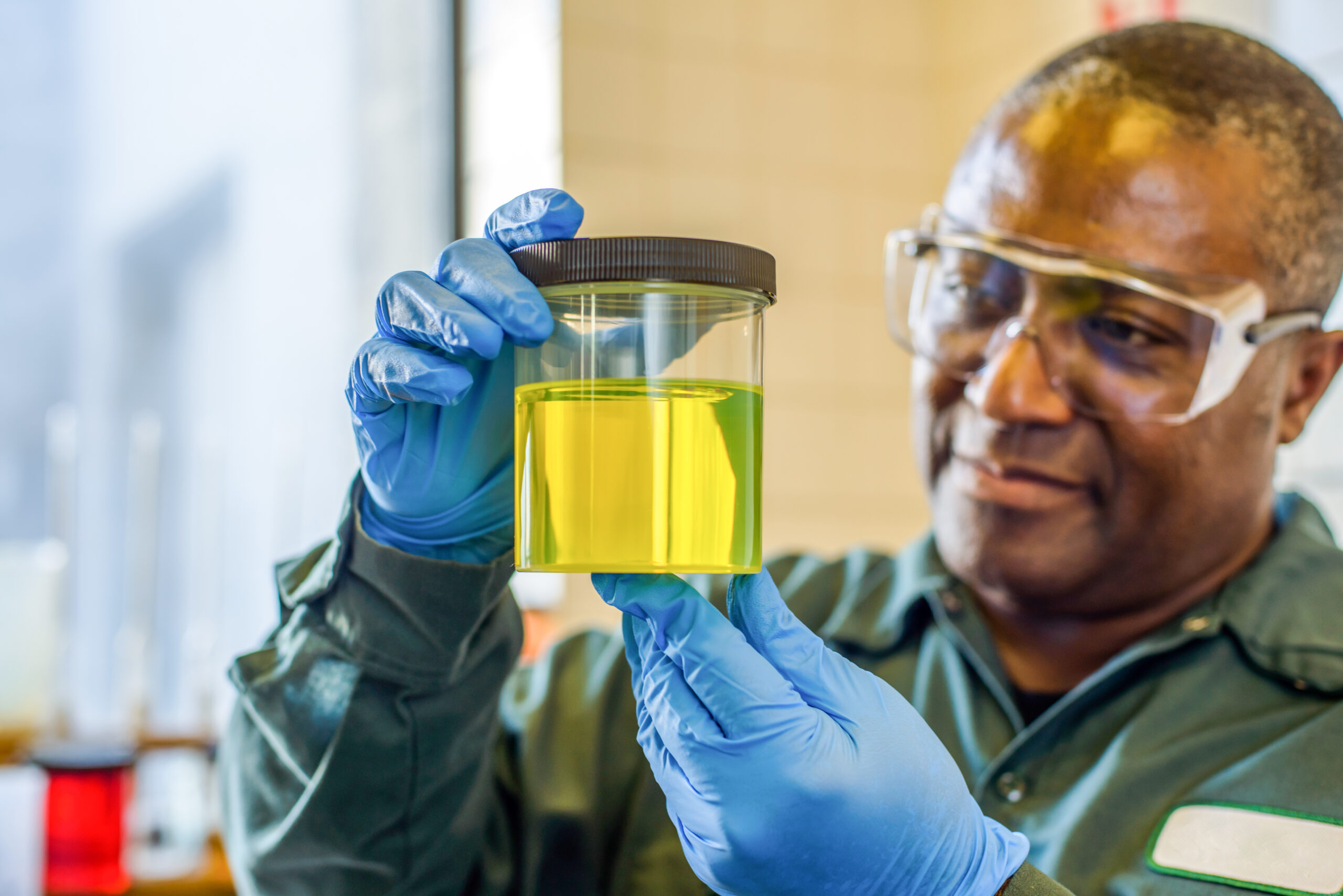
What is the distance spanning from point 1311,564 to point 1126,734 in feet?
0.92

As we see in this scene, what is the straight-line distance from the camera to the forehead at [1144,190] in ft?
3.77

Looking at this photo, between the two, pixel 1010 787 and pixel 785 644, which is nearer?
pixel 785 644

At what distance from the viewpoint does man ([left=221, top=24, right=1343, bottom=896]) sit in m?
0.81

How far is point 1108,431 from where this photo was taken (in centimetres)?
117

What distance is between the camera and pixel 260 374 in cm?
227

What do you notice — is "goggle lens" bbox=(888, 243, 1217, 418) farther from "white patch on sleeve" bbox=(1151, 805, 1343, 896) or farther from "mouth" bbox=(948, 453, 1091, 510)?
"white patch on sleeve" bbox=(1151, 805, 1343, 896)

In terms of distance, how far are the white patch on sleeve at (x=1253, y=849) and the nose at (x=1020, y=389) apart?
1.25 ft

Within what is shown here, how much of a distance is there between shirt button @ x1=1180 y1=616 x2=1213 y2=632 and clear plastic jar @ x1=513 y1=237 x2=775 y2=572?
0.64m

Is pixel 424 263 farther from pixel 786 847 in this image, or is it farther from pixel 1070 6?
pixel 786 847

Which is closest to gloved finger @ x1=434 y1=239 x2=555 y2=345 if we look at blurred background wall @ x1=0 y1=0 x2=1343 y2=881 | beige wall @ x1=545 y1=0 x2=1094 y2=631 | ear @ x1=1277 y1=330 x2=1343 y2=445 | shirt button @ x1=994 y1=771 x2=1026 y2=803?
shirt button @ x1=994 y1=771 x2=1026 y2=803

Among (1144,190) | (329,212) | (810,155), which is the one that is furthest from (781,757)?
(810,155)

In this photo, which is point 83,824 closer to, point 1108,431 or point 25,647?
point 25,647

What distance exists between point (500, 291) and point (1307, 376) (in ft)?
3.19

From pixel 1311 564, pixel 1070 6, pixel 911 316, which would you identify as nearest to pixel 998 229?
pixel 911 316
